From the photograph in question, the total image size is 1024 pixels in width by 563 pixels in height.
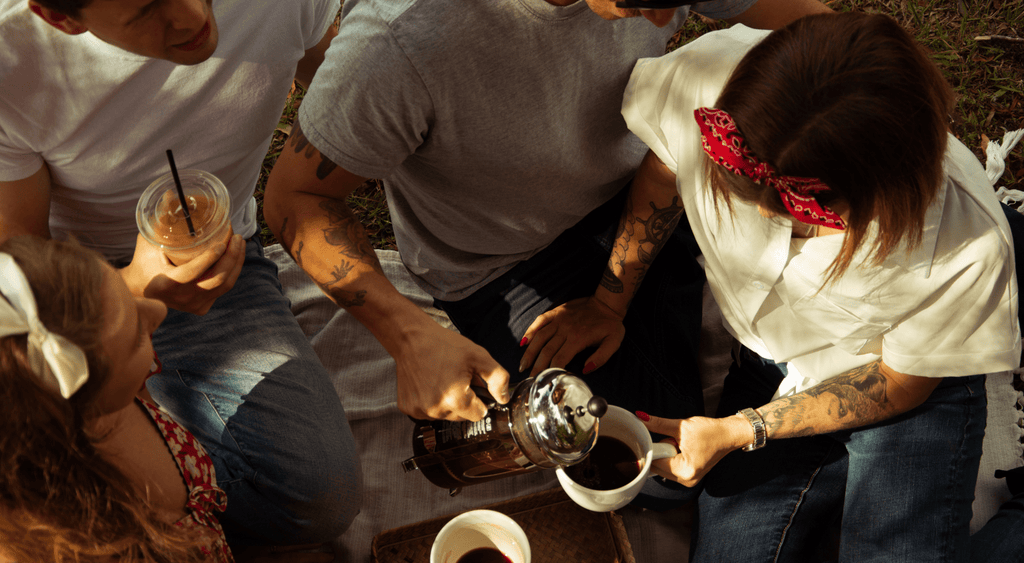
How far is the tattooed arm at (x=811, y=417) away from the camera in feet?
5.10

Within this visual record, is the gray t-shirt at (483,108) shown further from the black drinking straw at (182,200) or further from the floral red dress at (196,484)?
the floral red dress at (196,484)

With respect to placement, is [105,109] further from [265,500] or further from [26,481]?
[265,500]

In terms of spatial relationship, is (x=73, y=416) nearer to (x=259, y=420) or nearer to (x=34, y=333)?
(x=34, y=333)

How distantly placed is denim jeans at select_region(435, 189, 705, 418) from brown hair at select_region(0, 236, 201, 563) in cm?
95

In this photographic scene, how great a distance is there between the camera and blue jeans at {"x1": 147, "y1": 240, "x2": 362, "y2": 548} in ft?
5.59

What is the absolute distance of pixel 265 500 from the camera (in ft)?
5.61

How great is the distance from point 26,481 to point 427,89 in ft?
3.09

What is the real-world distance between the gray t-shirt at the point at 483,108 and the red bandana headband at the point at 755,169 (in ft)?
1.17

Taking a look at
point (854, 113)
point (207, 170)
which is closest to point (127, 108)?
point (207, 170)

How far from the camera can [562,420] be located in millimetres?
1144

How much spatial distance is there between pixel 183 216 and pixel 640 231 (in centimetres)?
107

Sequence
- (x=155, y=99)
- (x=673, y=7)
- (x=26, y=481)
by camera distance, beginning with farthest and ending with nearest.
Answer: (x=155, y=99) → (x=673, y=7) → (x=26, y=481)

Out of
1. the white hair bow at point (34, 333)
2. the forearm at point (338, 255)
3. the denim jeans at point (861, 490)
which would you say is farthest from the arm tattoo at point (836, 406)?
the white hair bow at point (34, 333)

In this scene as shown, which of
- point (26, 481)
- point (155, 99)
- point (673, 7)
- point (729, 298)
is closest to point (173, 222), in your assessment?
point (155, 99)
